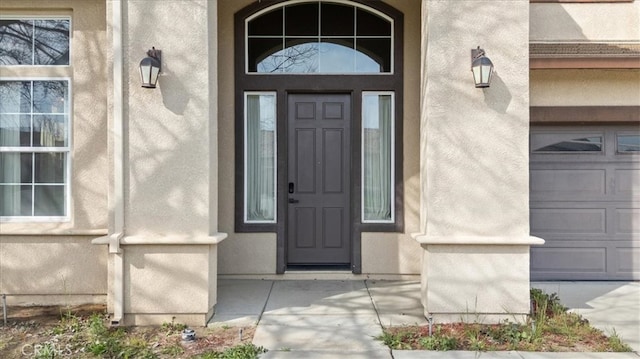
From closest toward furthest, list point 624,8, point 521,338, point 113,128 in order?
point 521,338, point 113,128, point 624,8

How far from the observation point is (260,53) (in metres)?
6.23

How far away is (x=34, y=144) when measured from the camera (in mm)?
5312

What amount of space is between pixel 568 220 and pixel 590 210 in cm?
33

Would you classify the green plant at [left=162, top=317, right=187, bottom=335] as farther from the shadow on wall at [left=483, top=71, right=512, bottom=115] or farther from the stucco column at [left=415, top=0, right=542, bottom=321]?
the shadow on wall at [left=483, top=71, right=512, bottom=115]

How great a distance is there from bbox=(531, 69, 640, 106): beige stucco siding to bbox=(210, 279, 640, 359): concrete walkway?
243 cm

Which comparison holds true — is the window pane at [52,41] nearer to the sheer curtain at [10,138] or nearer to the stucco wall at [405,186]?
the sheer curtain at [10,138]

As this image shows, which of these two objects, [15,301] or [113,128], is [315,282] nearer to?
[113,128]

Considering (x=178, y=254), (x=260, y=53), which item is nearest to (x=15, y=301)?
(x=178, y=254)

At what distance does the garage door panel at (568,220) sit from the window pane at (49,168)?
605 cm

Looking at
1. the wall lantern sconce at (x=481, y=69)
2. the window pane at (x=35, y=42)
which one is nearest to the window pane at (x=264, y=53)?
the window pane at (x=35, y=42)

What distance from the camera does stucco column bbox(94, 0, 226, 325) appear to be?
4.48m

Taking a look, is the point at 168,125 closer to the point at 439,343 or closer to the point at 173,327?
the point at 173,327

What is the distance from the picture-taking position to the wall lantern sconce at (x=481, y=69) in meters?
4.35

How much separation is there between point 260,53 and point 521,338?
15.4ft
